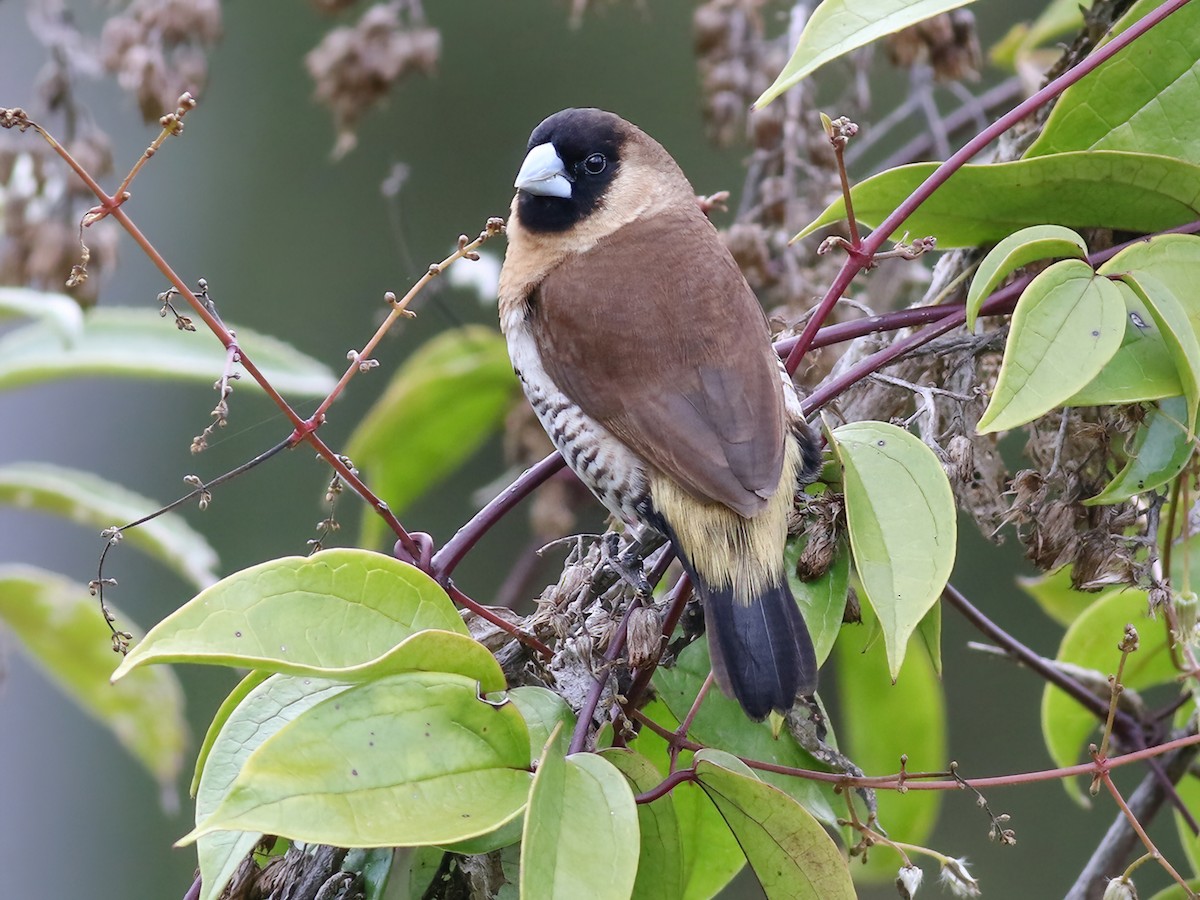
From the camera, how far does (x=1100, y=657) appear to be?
1671 mm

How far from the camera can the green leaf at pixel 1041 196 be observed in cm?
135

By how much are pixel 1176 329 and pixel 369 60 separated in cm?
152

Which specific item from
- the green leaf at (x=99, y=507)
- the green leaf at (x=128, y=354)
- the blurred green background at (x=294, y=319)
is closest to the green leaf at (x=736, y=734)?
the green leaf at (x=128, y=354)

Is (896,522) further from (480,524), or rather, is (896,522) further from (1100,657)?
(1100,657)

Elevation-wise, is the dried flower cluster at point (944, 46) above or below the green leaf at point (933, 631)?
above

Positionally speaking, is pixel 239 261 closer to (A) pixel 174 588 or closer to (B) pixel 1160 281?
(A) pixel 174 588

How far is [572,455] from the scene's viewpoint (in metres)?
1.70

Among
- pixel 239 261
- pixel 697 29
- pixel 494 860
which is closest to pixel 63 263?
pixel 697 29

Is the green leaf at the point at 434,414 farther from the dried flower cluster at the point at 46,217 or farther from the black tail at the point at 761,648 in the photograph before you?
the black tail at the point at 761,648

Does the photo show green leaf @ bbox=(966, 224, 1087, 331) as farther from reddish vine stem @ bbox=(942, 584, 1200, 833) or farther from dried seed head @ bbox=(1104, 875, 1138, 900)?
dried seed head @ bbox=(1104, 875, 1138, 900)

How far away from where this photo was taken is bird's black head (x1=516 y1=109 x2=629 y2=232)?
2.08 metres

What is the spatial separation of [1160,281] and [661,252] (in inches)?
28.9

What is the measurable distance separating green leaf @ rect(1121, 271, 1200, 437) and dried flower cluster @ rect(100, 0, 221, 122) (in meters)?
1.49

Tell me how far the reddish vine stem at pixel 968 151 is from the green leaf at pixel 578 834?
1.59 ft
